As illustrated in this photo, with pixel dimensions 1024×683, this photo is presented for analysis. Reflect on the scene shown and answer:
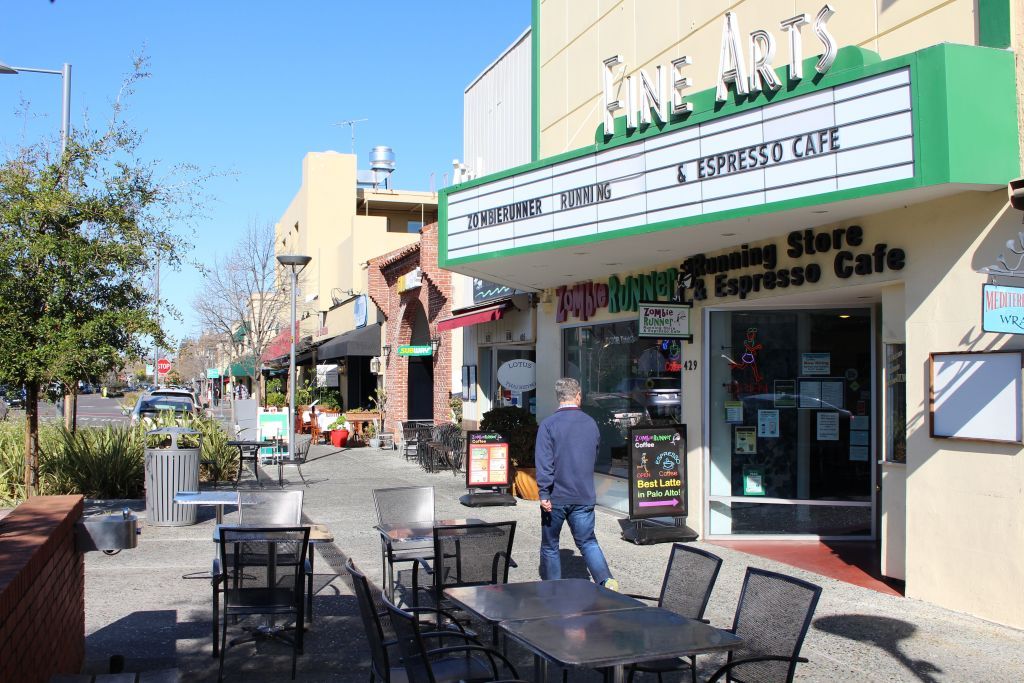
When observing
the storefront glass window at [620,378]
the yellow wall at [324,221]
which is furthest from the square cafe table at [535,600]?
the yellow wall at [324,221]

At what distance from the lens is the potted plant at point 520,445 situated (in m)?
14.3

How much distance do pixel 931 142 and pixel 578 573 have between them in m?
4.82

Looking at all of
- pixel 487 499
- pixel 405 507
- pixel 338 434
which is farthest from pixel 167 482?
pixel 338 434

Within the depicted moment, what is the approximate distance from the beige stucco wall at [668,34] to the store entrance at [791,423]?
2.92 meters

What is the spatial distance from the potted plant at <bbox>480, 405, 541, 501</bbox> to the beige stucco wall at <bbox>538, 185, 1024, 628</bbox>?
6300 millimetres

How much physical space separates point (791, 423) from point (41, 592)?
8.39 metres

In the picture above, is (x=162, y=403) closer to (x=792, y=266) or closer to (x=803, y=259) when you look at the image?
(x=792, y=266)

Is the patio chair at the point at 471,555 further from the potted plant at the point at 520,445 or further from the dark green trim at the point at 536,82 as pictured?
the dark green trim at the point at 536,82

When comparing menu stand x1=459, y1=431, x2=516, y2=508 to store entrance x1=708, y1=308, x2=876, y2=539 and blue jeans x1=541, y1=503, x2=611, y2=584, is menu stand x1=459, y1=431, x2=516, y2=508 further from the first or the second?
blue jeans x1=541, y1=503, x2=611, y2=584

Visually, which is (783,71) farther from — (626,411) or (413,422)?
(413,422)

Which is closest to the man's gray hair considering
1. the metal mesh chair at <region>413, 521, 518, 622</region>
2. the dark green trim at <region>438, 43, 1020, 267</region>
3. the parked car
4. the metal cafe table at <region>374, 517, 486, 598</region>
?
the metal cafe table at <region>374, 517, 486, 598</region>

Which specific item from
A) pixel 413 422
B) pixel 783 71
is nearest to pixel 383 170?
pixel 413 422

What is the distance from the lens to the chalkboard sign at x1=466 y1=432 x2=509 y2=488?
13633mm

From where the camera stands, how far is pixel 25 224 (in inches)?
387
